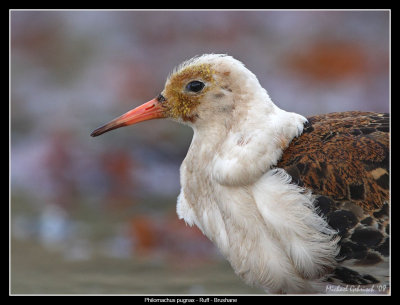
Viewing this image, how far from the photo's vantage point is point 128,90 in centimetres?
1103

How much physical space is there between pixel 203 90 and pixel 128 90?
20.2 ft

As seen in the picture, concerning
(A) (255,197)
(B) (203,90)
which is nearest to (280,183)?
(A) (255,197)

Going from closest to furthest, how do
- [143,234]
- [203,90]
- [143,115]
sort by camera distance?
1. [203,90]
2. [143,115]
3. [143,234]

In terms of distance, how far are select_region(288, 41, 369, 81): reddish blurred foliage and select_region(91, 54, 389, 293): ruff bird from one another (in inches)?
221

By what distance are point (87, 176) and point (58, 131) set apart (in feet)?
2.85

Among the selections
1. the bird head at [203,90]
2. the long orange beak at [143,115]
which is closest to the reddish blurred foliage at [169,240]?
the long orange beak at [143,115]

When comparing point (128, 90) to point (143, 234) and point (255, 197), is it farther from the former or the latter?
point (255, 197)

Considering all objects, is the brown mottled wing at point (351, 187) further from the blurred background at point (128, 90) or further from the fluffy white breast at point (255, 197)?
the blurred background at point (128, 90)

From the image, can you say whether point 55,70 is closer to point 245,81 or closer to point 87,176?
point 87,176

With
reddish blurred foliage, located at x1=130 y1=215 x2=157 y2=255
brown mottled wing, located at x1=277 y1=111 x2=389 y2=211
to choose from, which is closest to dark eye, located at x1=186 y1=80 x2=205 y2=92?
brown mottled wing, located at x1=277 y1=111 x2=389 y2=211

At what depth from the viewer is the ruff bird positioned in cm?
466

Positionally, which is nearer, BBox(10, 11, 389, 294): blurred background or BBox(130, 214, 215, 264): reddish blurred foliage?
BBox(130, 214, 215, 264): reddish blurred foliage

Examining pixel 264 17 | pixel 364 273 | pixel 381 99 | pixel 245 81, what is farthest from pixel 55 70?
pixel 364 273

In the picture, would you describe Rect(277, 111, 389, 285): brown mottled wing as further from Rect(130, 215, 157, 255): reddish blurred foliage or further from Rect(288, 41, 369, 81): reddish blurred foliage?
Rect(288, 41, 369, 81): reddish blurred foliage
